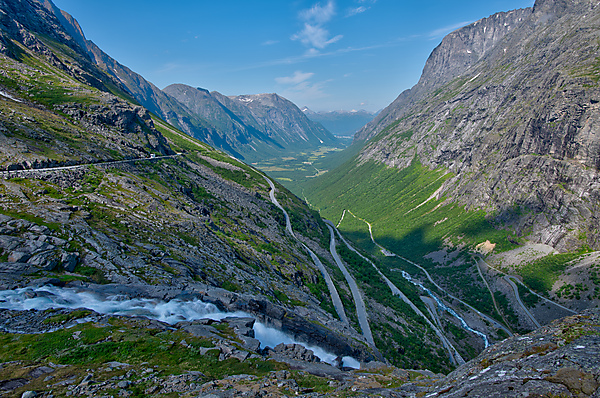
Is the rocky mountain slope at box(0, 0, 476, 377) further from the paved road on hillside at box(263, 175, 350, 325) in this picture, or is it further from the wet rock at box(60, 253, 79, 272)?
the paved road on hillside at box(263, 175, 350, 325)

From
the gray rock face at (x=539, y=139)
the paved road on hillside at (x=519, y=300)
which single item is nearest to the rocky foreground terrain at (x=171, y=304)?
the paved road on hillside at (x=519, y=300)

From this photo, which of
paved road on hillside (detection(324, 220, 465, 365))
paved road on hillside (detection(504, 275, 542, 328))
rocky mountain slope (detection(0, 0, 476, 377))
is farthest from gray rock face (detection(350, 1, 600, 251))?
rocky mountain slope (detection(0, 0, 476, 377))

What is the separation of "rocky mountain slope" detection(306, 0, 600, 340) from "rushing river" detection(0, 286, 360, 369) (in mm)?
71136

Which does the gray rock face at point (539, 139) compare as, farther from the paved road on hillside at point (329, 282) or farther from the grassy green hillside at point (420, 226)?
the paved road on hillside at point (329, 282)

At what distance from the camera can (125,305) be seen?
805 inches

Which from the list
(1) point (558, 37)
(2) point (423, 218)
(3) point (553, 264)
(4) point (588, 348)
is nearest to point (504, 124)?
(2) point (423, 218)

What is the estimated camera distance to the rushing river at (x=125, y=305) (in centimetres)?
1755

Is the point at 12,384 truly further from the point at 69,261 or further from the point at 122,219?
the point at 122,219

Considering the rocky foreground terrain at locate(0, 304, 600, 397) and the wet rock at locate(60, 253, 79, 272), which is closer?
the rocky foreground terrain at locate(0, 304, 600, 397)

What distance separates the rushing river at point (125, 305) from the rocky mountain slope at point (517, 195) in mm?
71136

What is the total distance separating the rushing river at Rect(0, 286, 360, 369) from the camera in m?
17.5

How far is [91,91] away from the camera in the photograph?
236 feet

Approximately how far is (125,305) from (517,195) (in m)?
125

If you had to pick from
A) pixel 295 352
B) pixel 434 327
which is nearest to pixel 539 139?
pixel 434 327
